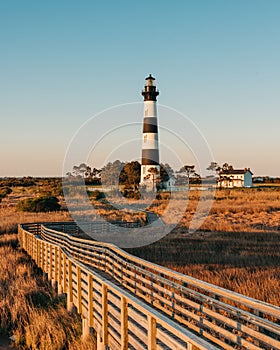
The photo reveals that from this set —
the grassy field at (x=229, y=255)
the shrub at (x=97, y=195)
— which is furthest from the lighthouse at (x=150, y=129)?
→ the grassy field at (x=229, y=255)

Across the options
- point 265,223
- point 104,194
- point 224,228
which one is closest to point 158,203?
point 104,194

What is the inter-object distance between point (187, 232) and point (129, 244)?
8.14 metres

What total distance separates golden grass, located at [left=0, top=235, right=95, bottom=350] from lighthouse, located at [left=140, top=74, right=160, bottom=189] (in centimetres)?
4186

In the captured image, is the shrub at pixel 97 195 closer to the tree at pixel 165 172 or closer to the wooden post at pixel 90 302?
the tree at pixel 165 172

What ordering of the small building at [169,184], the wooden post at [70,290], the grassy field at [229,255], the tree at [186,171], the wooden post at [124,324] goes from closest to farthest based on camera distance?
the wooden post at [124,324] → the wooden post at [70,290] → the grassy field at [229,255] → the small building at [169,184] → the tree at [186,171]

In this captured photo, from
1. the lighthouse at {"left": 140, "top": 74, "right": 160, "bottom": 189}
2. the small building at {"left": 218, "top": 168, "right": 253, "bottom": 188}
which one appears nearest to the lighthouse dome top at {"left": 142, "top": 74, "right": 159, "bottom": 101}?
the lighthouse at {"left": 140, "top": 74, "right": 160, "bottom": 189}

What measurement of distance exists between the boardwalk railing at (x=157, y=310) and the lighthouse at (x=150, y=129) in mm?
42875

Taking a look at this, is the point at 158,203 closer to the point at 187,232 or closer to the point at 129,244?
the point at 187,232

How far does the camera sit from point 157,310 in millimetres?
9516

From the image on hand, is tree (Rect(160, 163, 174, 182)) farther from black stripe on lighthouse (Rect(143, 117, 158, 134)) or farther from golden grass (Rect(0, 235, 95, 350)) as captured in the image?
golden grass (Rect(0, 235, 95, 350))

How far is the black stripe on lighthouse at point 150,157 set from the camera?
60.5m

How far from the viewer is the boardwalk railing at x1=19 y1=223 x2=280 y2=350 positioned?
6086 millimetres

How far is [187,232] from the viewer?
33.4 m

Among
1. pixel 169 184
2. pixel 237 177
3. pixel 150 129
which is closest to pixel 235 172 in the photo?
pixel 237 177
